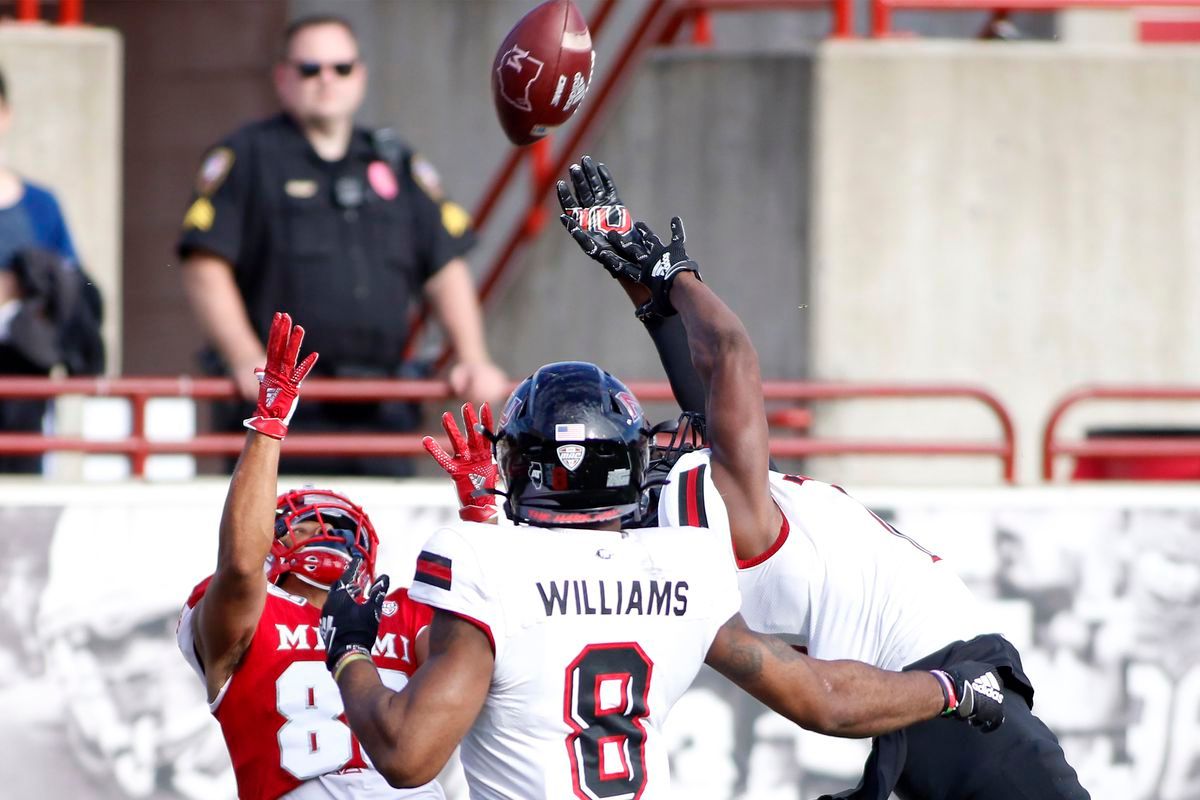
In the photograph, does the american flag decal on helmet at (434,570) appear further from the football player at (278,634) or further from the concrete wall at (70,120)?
the concrete wall at (70,120)

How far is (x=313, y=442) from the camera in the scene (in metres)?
6.36

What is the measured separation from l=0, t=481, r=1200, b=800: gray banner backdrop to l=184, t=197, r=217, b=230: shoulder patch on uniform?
3.01 ft

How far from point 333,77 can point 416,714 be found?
389 centimetres

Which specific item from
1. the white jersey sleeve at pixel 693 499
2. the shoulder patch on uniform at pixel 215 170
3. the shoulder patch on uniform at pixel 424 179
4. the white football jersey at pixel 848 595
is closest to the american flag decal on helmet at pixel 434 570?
the white jersey sleeve at pixel 693 499

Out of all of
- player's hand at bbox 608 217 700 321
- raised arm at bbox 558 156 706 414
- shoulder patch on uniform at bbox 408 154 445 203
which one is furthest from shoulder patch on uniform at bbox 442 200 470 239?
player's hand at bbox 608 217 700 321

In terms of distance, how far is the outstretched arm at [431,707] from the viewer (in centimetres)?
327

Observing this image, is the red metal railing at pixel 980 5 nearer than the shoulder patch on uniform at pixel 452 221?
No

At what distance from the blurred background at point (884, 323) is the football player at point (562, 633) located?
292 centimetres

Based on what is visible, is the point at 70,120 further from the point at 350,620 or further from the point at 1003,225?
the point at 350,620

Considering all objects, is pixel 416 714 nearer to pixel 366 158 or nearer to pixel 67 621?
pixel 67 621

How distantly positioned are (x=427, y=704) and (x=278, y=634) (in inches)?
40.9

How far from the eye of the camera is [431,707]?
3270 millimetres

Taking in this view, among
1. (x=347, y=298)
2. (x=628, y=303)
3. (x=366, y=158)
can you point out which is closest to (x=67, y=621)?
(x=347, y=298)

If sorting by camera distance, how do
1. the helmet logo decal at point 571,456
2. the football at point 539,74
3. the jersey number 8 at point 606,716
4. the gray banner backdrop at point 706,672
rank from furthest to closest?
the gray banner backdrop at point 706,672
the football at point 539,74
the helmet logo decal at point 571,456
the jersey number 8 at point 606,716
